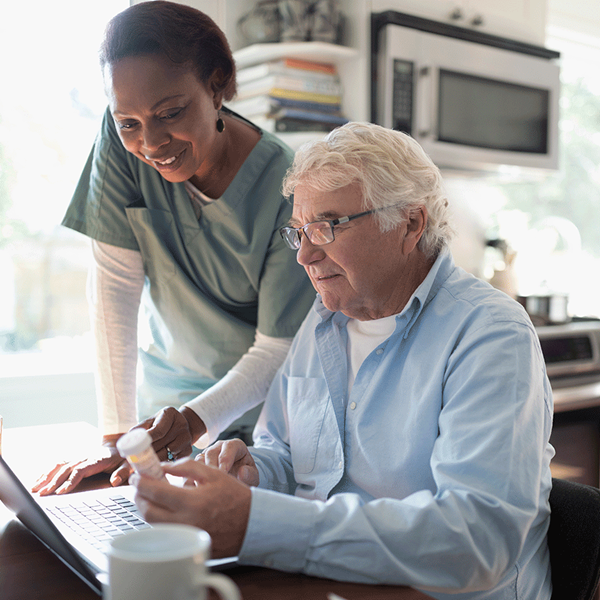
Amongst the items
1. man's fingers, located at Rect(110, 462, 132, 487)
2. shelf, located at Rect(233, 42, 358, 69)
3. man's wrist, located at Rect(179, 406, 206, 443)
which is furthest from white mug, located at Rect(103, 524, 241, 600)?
shelf, located at Rect(233, 42, 358, 69)

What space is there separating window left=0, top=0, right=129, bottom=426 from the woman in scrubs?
36.0 inches

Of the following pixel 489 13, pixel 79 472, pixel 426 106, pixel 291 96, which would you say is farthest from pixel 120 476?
pixel 489 13

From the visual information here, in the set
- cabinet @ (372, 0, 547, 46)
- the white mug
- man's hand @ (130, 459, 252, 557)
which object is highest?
cabinet @ (372, 0, 547, 46)

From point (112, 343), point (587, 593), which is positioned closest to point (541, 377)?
point (587, 593)

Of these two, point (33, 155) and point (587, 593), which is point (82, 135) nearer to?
point (33, 155)

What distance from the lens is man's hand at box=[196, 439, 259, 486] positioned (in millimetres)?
1005

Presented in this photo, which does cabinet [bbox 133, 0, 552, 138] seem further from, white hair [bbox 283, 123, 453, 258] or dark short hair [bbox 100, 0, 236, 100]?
white hair [bbox 283, 123, 453, 258]

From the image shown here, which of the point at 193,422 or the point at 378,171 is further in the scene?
the point at 193,422

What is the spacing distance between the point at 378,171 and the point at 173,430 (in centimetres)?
58

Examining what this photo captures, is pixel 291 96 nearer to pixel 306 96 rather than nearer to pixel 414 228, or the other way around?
pixel 306 96

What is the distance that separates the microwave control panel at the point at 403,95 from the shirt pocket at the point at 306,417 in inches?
55.3

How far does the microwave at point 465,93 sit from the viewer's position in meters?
2.29

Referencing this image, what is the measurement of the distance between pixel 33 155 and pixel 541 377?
1980mm

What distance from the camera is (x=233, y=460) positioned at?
3.33 feet
